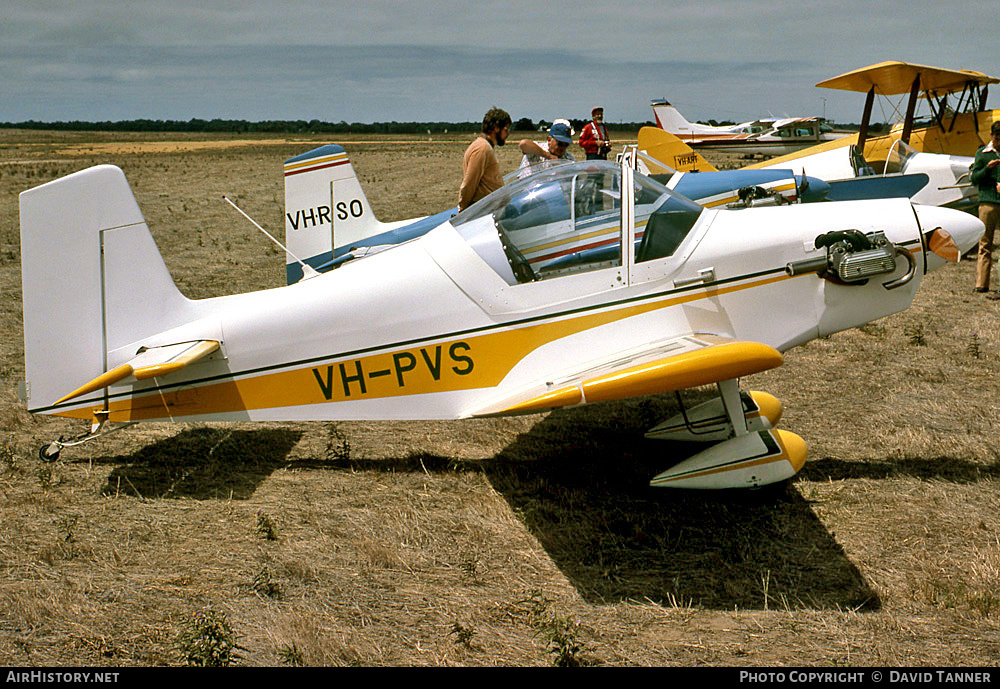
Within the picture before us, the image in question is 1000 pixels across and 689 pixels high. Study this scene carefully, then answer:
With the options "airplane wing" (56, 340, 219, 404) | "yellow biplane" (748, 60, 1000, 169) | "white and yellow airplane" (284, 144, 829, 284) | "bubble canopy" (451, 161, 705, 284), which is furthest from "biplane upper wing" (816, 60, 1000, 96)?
"airplane wing" (56, 340, 219, 404)

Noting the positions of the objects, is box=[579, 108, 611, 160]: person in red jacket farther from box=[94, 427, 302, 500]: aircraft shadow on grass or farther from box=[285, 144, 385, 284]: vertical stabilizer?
box=[94, 427, 302, 500]: aircraft shadow on grass

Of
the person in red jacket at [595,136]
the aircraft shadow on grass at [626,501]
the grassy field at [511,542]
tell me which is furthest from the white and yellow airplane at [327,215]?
the person in red jacket at [595,136]

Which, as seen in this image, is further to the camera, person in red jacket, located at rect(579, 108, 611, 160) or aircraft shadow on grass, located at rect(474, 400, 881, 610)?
person in red jacket, located at rect(579, 108, 611, 160)

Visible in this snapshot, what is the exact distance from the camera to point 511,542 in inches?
165

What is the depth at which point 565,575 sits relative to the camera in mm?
3863

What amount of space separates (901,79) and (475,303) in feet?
44.3

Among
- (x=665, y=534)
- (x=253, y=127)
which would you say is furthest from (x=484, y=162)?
(x=253, y=127)

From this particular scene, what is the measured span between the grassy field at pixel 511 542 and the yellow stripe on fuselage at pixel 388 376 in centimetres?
56

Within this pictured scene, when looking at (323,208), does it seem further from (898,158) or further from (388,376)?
(898,158)

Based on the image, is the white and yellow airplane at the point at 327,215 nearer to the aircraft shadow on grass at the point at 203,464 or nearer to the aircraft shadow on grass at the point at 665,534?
the aircraft shadow on grass at the point at 203,464

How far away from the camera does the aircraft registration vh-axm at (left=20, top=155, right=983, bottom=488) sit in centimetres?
450

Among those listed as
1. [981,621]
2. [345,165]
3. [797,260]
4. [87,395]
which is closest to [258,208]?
[345,165]

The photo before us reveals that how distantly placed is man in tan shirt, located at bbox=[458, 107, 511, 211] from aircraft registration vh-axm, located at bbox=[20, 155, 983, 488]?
2.05 m
